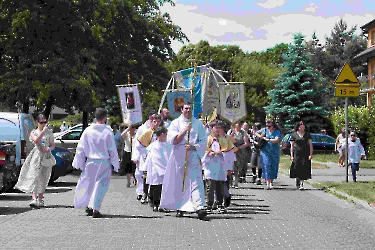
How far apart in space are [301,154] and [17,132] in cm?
716

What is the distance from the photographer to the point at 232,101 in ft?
66.1

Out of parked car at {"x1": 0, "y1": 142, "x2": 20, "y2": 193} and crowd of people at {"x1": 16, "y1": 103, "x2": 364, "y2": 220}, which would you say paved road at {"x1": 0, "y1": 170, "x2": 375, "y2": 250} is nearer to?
crowd of people at {"x1": 16, "y1": 103, "x2": 364, "y2": 220}

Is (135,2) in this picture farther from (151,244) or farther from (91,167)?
(151,244)

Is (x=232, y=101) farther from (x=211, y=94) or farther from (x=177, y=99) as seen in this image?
(x=177, y=99)

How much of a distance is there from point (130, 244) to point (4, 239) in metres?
1.61

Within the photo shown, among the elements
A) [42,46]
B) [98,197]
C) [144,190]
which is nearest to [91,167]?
[98,197]

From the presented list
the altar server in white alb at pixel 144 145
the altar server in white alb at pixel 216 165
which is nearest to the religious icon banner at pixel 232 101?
the altar server in white alb at pixel 144 145

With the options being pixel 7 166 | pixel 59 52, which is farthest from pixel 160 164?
pixel 59 52

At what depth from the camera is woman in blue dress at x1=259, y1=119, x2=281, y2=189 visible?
2092 cm

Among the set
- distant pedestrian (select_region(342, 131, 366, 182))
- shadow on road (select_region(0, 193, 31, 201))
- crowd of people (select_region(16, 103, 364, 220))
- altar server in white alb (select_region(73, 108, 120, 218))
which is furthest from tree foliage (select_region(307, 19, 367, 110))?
altar server in white alb (select_region(73, 108, 120, 218))

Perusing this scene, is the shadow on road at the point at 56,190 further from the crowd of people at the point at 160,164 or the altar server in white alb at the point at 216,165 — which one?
the altar server in white alb at the point at 216,165

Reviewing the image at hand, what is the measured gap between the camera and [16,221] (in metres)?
12.3

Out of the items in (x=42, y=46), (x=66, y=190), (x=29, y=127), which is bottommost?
(x=66, y=190)

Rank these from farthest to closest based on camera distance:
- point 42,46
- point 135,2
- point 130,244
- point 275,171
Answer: point 135,2
point 42,46
point 275,171
point 130,244
